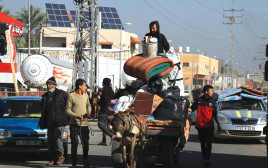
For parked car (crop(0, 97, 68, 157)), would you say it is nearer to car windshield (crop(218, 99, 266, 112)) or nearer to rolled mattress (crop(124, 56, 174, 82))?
rolled mattress (crop(124, 56, 174, 82))

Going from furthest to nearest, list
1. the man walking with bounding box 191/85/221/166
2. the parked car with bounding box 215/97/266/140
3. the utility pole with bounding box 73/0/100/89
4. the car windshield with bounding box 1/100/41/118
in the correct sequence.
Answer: the utility pole with bounding box 73/0/100/89, the parked car with bounding box 215/97/266/140, the car windshield with bounding box 1/100/41/118, the man walking with bounding box 191/85/221/166

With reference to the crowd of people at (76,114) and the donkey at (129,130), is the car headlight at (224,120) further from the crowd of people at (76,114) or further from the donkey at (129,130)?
the donkey at (129,130)

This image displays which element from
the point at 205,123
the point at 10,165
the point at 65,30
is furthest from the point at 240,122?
the point at 65,30

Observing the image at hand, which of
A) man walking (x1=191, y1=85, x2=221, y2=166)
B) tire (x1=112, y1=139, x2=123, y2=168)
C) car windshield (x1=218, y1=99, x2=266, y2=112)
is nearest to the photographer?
tire (x1=112, y1=139, x2=123, y2=168)

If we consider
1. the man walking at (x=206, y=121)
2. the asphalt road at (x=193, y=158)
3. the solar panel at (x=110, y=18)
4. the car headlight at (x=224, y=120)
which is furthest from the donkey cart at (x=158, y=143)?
the solar panel at (x=110, y=18)

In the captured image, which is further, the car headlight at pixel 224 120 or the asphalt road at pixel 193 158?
the car headlight at pixel 224 120

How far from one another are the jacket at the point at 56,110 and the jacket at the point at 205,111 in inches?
113

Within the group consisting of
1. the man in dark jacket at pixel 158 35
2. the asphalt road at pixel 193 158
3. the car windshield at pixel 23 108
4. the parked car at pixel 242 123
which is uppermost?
the man in dark jacket at pixel 158 35

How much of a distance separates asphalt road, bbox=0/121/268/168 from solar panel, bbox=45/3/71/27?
5526cm

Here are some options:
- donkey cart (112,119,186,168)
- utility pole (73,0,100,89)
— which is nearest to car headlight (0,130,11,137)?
donkey cart (112,119,186,168)

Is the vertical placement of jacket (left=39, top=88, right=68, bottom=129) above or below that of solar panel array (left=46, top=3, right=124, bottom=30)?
below

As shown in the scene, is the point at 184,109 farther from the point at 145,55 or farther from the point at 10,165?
Answer: the point at 10,165

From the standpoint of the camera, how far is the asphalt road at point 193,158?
466 inches

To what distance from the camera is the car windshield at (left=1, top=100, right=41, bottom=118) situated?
13297 millimetres
